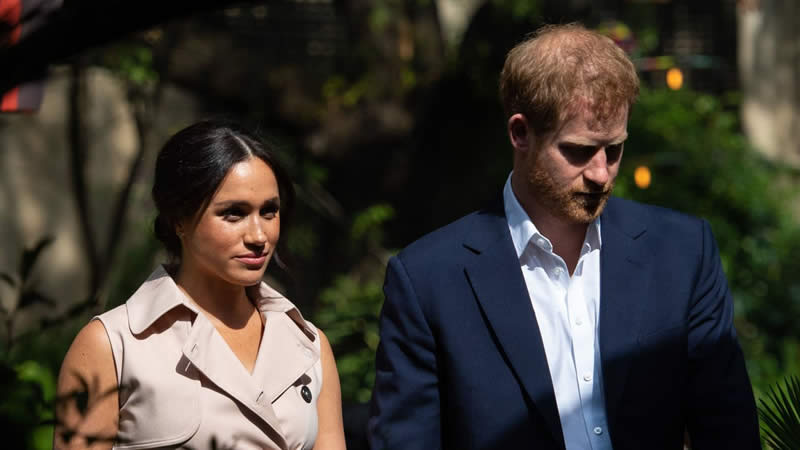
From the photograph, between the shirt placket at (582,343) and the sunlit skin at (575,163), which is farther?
the shirt placket at (582,343)

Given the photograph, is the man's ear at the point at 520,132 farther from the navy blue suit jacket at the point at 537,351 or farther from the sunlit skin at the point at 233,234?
the sunlit skin at the point at 233,234

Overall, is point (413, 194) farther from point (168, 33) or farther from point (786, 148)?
point (786, 148)

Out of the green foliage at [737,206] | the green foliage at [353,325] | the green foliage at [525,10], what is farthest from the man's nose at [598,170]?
the green foliage at [737,206]

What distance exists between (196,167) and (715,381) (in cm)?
144

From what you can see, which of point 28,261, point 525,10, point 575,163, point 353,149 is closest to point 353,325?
point 353,149

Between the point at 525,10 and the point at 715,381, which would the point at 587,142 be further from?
the point at 525,10

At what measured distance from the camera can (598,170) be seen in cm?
288

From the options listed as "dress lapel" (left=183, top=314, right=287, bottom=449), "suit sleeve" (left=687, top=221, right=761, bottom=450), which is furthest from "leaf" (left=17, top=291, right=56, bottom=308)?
"suit sleeve" (left=687, top=221, right=761, bottom=450)

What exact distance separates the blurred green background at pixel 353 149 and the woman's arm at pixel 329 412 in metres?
3.11

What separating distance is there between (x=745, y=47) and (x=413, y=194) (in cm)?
405

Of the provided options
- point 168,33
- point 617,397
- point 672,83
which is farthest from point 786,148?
point 617,397

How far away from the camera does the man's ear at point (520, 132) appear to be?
3021 mm

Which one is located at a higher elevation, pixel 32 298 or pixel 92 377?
pixel 32 298

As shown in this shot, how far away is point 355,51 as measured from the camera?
7605 mm
